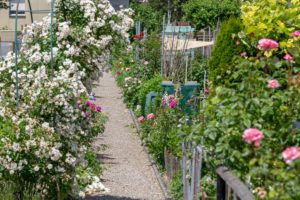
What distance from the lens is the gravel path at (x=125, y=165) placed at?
9648mm

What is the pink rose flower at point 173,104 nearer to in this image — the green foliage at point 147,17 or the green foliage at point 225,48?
the green foliage at point 225,48

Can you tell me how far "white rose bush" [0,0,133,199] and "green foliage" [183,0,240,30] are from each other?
26.9 metres

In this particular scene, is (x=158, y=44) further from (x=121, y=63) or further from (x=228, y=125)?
(x=228, y=125)

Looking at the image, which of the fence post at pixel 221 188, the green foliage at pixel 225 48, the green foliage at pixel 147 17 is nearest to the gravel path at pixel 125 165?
the green foliage at pixel 225 48

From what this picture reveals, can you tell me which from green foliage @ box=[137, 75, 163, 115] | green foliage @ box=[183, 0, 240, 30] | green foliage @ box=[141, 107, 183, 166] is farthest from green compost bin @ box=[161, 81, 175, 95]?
green foliage @ box=[183, 0, 240, 30]

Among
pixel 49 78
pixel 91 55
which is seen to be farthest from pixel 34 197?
pixel 91 55

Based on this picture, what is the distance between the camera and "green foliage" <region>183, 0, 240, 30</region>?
117 feet

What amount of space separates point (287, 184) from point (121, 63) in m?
21.6

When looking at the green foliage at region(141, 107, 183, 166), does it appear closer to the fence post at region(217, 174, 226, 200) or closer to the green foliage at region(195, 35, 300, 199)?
the fence post at region(217, 174, 226, 200)

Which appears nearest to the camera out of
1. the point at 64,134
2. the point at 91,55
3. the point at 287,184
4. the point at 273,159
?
the point at 287,184

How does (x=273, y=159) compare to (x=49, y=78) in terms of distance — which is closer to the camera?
(x=273, y=159)

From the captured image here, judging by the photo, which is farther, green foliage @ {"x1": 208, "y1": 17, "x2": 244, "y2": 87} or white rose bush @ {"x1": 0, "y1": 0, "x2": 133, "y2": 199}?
green foliage @ {"x1": 208, "y1": 17, "x2": 244, "y2": 87}

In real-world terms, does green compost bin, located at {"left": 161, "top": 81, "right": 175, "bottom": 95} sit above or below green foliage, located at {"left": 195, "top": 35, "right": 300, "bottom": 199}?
below

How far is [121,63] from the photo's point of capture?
25.1 m
